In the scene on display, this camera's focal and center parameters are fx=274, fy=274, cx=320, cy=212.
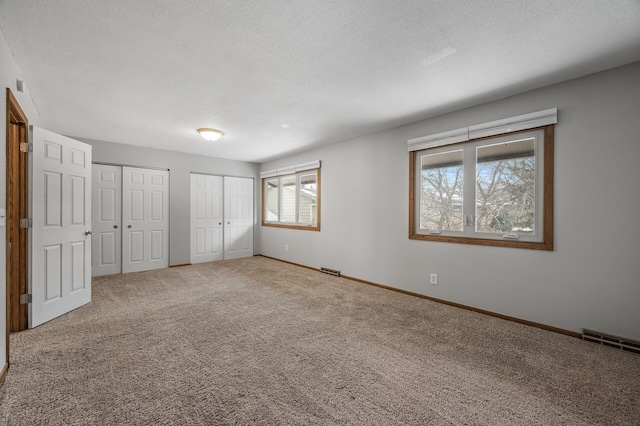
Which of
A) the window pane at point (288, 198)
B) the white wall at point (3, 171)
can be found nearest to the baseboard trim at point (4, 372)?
the white wall at point (3, 171)

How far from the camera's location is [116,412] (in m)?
1.60

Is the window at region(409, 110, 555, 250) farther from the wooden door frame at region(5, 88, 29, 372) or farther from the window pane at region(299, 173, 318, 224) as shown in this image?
the wooden door frame at region(5, 88, 29, 372)

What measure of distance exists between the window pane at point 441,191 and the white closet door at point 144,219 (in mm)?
4994

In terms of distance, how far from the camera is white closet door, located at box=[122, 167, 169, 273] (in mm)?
5195

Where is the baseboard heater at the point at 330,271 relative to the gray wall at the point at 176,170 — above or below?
below

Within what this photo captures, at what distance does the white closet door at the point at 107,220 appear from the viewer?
193 inches

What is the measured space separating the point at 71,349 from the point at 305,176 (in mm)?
Answer: 4406

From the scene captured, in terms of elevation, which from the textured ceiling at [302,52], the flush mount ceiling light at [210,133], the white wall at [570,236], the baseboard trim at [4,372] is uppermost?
the textured ceiling at [302,52]

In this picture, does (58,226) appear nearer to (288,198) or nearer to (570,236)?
(288,198)

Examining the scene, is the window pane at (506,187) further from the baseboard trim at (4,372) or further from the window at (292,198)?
the baseboard trim at (4,372)

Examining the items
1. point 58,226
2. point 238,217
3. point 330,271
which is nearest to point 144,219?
point 238,217

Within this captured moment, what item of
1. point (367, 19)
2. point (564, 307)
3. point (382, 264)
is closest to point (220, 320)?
point (382, 264)

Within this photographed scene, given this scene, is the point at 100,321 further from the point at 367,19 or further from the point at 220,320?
the point at 367,19

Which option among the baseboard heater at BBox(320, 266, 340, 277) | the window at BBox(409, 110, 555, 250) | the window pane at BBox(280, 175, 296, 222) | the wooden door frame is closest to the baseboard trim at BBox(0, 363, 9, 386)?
the wooden door frame
